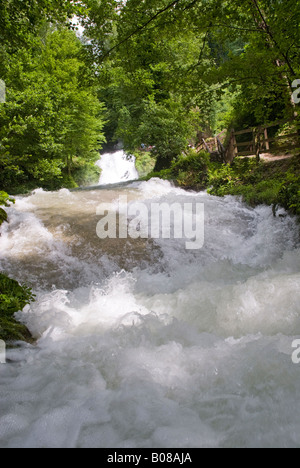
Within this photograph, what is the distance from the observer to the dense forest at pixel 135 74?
392 centimetres

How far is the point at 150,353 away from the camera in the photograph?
2.48 metres

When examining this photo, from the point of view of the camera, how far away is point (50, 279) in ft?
16.4

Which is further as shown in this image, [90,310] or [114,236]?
[114,236]

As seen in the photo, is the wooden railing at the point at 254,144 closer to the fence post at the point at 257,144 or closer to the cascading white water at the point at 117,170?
the fence post at the point at 257,144

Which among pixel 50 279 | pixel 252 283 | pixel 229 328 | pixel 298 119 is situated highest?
pixel 298 119

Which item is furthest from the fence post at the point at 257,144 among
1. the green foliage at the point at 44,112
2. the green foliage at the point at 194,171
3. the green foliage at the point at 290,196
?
the green foliage at the point at 44,112

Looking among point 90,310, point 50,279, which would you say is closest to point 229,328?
point 90,310

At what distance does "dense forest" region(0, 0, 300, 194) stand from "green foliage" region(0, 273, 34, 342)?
5.81 ft

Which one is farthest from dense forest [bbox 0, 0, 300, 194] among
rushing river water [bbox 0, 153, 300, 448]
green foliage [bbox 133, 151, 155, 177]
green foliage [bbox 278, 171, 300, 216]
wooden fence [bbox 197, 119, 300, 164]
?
green foliage [bbox 133, 151, 155, 177]

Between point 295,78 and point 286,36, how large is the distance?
67 centimetres

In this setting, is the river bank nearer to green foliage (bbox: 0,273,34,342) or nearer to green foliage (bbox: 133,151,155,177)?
green foliage (bbox: 0,273,34,342)

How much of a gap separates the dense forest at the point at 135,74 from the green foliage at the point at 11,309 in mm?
1771

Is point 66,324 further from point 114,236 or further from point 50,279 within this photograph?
point 114,236
